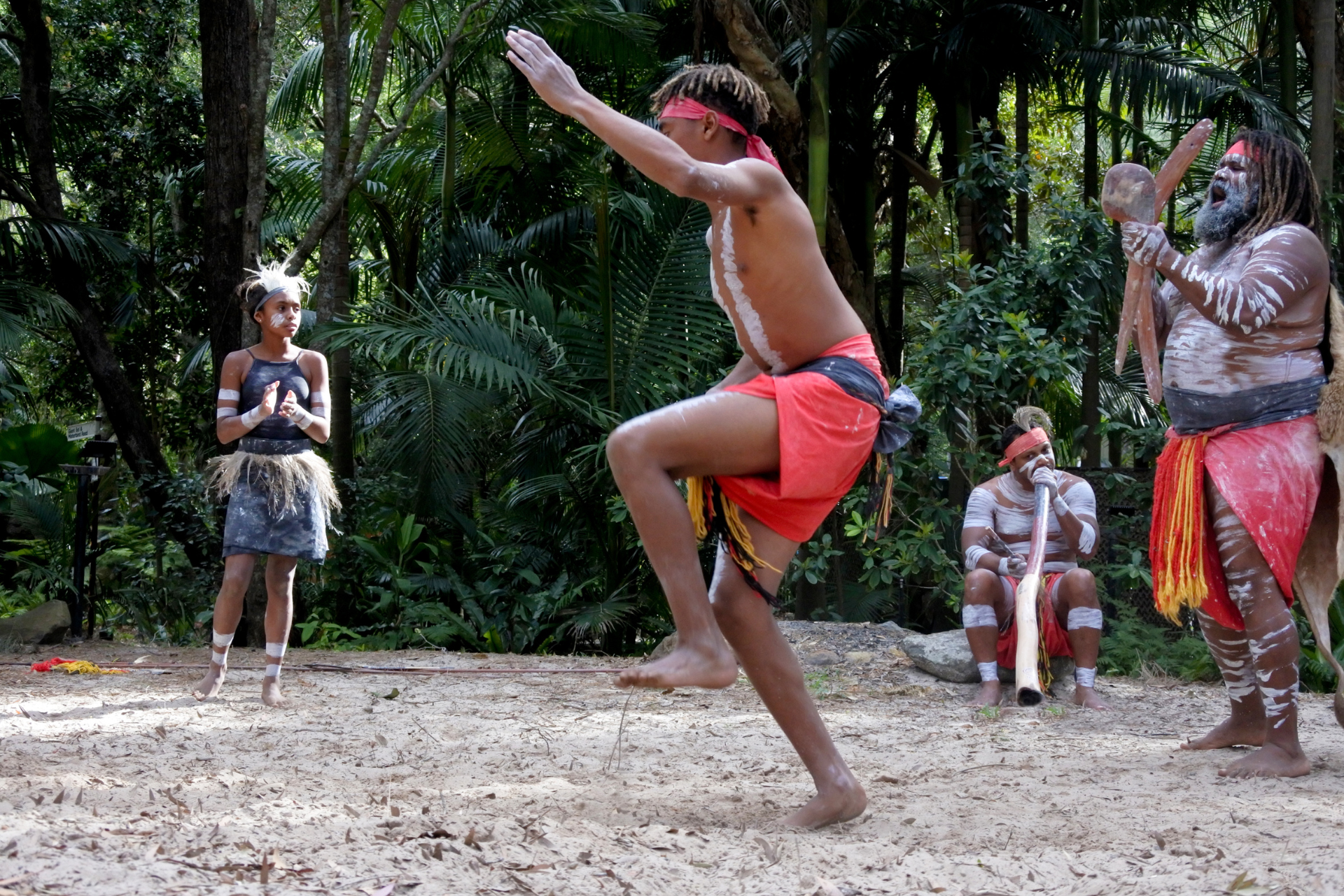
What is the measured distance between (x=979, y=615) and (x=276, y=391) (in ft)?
10.6

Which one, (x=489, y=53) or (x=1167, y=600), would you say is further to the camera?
(x=489, y=53)

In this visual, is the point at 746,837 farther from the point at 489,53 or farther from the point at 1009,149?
the point at 489,53

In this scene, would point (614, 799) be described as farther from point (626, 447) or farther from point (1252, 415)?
point (1252, 415)

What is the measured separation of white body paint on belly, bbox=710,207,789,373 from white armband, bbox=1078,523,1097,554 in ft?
9.45

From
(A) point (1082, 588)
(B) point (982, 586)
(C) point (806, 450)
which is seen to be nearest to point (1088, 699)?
(A) point (1082, 588)

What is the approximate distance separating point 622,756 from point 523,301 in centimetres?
450

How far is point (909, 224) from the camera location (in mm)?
14898

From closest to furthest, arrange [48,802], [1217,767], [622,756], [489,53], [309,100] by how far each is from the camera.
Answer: [48,802] < [1217,767] < [622,756] < [489,53] < [309,100]

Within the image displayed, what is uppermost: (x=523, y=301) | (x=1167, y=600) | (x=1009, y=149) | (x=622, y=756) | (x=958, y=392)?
(x=1009, y=149)

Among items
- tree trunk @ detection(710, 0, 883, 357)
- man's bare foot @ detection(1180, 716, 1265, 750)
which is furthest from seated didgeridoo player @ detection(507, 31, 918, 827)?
tree trunk @ detection(710, 0, 883, 357)

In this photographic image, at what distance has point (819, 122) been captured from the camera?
7.81 meters

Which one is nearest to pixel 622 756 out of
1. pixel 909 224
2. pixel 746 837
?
pixel 746 837

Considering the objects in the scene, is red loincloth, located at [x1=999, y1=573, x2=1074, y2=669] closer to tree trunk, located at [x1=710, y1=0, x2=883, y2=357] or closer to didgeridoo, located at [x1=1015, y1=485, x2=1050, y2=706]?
didgeridoo, located at [x1=1015, y1=485, x2=1050, y2=706]

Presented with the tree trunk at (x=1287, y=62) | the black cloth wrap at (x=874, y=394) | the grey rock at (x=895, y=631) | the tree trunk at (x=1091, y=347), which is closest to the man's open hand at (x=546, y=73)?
the black cloth wrap at (x=874, y=394)
